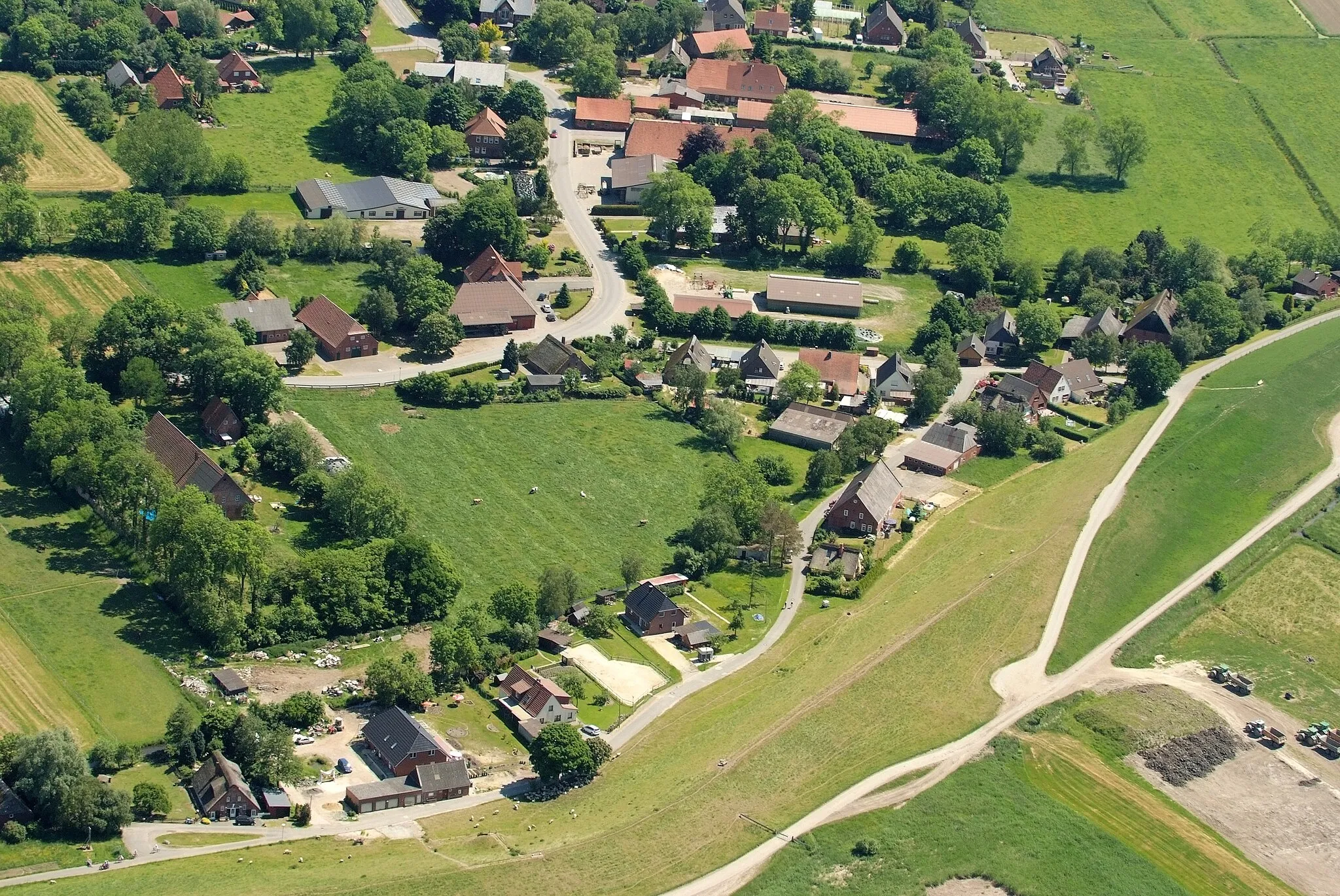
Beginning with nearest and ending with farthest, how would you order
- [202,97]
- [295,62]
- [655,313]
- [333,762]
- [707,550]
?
[333,762] < [707,550] < [655,313] < [202,97] < [295,62]

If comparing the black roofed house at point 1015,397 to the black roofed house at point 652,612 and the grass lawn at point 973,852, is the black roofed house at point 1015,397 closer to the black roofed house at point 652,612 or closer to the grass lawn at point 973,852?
the black roofed house at point 652,612

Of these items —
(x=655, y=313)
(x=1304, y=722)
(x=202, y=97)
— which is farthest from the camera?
(x=202, y=97)

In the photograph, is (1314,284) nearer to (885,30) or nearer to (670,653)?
(885,30)

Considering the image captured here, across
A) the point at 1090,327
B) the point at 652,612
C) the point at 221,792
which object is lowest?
the point at 1090,327

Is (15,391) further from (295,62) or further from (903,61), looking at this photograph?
(903,61)

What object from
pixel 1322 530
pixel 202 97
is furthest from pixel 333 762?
pixel 202 97

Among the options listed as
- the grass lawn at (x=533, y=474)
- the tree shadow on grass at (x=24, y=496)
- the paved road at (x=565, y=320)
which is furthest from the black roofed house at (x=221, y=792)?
the paved road at (x=565, y=320)

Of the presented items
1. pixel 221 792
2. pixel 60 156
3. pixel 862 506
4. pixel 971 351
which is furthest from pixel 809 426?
pixel 60 156
